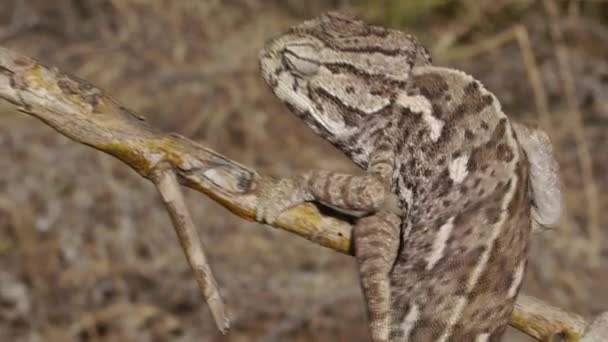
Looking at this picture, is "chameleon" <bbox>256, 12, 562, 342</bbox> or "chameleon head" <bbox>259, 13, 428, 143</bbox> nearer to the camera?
"chameleon" <bbox>256, 12, 562, 342</bbox>

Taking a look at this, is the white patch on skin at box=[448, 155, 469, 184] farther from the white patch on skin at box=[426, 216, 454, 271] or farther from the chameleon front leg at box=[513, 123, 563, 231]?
the chameleon front leg at box=[513, 123, 563, 231]

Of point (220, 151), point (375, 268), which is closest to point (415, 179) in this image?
point (375, 268)

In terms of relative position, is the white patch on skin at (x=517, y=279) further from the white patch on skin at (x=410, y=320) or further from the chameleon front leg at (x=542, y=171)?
the chameleon front leg at (x=542, y=171)

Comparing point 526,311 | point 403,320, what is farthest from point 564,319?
point 403,320

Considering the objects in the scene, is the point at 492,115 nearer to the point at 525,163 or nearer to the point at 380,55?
the point at 525,163

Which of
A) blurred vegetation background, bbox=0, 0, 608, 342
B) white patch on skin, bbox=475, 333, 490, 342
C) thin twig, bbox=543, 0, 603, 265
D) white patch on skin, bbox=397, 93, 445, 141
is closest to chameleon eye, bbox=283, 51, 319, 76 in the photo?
white patch on skin, bbox=397, 93, 445, 141

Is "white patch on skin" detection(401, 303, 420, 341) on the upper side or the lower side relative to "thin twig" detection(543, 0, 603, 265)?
lower
